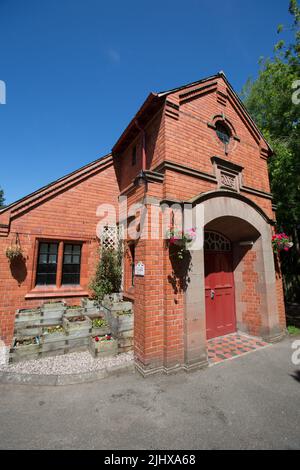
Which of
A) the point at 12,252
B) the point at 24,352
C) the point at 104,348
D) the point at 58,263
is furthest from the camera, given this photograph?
the point at 58,263

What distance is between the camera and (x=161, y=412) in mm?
3357

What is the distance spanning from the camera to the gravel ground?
4.54 meters

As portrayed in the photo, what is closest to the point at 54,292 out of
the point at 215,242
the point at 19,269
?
the point at 19,269

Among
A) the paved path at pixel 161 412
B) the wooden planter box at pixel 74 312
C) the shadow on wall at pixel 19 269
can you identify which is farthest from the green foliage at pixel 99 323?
the shadow on wall at pixel 19 269

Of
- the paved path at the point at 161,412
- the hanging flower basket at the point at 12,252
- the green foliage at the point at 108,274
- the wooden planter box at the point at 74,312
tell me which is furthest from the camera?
the green foliage at the point at 108,274

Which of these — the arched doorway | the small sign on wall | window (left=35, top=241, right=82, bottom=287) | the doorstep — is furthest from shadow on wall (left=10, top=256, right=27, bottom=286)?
the doorstep

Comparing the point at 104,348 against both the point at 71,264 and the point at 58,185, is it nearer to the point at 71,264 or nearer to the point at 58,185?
the point at 71,264

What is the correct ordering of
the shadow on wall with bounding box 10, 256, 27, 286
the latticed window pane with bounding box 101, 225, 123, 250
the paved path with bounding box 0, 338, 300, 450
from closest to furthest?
the paved path with bounding box 0, 338, 300, 450 → the shadow on wall with bounding box 10, 256, 27, 286 → the latticed window pane with bounding box 101, 225, 123, 250

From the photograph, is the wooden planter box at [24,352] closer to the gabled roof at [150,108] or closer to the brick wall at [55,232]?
the brick wall at [55,232]

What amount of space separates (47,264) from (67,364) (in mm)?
3598

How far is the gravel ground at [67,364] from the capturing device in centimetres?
454

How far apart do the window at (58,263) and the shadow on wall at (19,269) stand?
1.47 feet

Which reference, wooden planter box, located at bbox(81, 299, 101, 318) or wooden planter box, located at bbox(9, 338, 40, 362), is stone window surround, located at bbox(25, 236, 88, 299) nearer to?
wooden planter box, located at bbox(81, 299, 101, 318)

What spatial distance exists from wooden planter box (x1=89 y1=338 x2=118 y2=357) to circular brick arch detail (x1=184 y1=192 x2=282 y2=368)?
5.98ft
